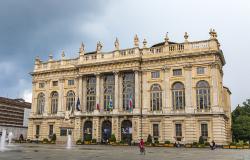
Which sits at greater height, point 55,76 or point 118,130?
point 55,76

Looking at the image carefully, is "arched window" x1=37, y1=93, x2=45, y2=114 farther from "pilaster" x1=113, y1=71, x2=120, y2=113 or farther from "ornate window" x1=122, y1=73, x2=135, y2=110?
"ornate window" x1=122, y1=73, x2=135, y2=110

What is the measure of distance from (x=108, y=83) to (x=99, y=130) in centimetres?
891

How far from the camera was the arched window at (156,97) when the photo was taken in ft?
179

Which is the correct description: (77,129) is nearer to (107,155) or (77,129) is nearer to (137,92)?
(137,92)

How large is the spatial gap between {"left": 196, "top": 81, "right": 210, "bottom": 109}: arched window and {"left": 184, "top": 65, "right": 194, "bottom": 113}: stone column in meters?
1.16

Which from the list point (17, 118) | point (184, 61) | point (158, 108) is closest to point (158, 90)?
point (158, 108)

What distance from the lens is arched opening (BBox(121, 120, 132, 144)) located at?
5522 centimetres

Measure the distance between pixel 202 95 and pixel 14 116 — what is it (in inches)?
3512

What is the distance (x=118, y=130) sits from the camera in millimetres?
55781

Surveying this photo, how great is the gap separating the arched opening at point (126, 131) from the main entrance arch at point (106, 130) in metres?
2.63

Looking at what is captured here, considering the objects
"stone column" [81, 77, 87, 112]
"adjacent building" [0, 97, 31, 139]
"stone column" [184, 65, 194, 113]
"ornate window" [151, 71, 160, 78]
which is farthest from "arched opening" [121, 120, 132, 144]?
"adjacent building" [0, 97, 31, 139]

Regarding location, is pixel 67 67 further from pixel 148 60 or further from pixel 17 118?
pixel 17 118

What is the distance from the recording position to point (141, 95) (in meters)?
56.0

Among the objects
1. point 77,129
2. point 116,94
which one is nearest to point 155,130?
point 116,94
